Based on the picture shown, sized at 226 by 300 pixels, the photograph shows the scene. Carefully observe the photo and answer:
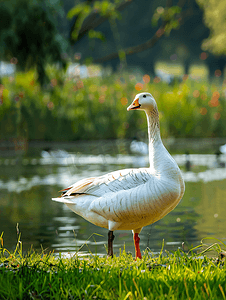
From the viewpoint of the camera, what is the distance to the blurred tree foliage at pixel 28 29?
534 inches

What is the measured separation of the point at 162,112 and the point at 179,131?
1.25 m

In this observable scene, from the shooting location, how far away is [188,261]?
4.23 meters

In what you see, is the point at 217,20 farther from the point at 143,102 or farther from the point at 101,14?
the point at 143,102

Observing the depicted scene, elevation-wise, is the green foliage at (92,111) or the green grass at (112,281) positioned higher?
the green foliage at (92,111)

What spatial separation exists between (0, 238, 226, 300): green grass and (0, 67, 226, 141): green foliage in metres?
14.1

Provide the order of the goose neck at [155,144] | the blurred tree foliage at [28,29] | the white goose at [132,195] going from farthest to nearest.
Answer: the blurred tree foliage at [28,29] < the goose neck at [155,144] < the white goose at [132,195]

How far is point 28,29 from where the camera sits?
13.6 meters

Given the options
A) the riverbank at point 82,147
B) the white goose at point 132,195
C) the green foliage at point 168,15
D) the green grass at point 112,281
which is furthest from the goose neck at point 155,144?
the green foliage at point 168,15

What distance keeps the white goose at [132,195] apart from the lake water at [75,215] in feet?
0.73

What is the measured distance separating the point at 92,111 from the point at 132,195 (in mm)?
16299

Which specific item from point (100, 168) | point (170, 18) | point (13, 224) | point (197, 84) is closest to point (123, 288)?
point (13, 224)

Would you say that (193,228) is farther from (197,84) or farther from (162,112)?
(197,84)

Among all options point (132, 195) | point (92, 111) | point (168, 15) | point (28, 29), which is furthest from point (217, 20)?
point (132, 195)

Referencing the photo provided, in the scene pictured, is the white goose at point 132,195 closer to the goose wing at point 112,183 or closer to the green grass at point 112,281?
the goose wing at point 112,183
